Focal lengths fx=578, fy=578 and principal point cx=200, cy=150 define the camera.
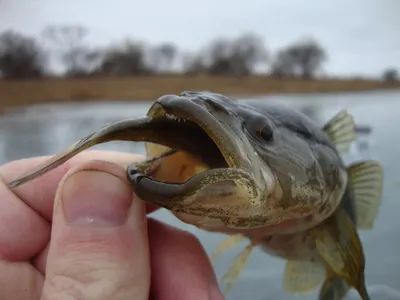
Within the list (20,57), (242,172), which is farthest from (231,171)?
(20,57)

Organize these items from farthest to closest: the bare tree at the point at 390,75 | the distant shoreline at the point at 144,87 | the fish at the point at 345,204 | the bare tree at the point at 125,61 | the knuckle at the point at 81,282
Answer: the bare tree at the point at 125,61 < the distant shoreline at the point at 144,87 < the bare tree at the point at 390,75 < the fish at the point at 345,204 < the knuckle at the point at 81,282

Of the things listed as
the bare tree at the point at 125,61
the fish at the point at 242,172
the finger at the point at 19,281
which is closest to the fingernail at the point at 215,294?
the fish at the point at 242,172

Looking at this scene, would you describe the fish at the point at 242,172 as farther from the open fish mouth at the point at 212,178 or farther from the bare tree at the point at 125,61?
the bare tree at the point at 125,61

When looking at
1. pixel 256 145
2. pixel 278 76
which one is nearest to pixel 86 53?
pixel 278 76

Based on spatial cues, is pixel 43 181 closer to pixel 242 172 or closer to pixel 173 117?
pixel 173 117

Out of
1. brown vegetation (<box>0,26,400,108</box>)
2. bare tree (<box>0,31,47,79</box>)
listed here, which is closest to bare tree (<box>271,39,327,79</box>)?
brown vegetation (<box>0,26,400,108</box>)
